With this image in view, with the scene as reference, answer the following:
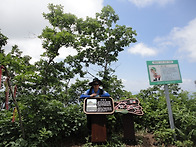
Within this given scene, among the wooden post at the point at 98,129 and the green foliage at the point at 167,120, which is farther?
the green foliage at the point at 167,120

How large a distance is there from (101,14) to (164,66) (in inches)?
352

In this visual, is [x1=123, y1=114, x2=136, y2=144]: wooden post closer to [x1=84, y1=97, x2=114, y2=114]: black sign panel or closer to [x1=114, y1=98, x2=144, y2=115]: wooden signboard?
[x1=114, y1=98, x2=144, y2=115]: wooden signboard

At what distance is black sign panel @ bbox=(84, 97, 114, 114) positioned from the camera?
377 cm

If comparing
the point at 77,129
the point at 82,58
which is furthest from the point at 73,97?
the point at 77,129

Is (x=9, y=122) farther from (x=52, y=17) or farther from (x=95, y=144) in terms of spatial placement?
(x=52, y=17)

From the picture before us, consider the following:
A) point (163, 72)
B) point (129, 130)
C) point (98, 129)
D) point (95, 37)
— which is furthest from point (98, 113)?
point (95, 37)

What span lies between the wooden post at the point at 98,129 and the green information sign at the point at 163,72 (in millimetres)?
1957

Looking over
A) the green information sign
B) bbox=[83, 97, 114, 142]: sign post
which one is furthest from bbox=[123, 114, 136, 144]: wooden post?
the green information sign

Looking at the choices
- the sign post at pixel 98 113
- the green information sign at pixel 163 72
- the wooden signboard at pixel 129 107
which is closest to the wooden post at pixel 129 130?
the wooden signboard at pixel 129 107

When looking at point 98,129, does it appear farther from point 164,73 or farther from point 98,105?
point 164,73

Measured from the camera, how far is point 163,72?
186 inches

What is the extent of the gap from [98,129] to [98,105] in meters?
0.62

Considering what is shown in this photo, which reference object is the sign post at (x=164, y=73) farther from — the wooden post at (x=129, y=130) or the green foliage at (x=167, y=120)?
the wooden post at (x=129, y=130)

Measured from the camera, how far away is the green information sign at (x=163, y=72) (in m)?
4.60
